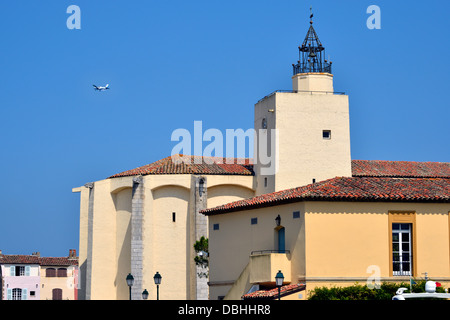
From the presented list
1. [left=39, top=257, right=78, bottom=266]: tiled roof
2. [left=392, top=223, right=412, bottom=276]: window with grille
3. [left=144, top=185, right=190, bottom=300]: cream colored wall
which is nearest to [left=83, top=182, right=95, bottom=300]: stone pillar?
[left=144, top=185, right=190, bottom=300]: cream colored wall

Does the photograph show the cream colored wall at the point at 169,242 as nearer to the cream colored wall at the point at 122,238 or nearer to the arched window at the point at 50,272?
the cream colored wall at the point at 122,238

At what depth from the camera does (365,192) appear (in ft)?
108

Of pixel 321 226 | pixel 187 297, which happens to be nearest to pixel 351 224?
pixel 321 226

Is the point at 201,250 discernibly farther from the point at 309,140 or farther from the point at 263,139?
the point at 309,140

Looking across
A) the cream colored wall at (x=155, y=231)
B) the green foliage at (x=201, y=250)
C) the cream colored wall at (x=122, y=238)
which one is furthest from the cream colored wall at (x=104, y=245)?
the green foliage at (x=201, y=250)

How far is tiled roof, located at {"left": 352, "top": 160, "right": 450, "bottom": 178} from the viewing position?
173ft

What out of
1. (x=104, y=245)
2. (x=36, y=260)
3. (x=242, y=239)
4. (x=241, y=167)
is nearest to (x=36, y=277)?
(x=36, y=260)

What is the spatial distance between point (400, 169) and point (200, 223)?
13.7 metres

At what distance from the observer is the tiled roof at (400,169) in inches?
2073

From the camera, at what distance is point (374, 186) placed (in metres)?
34.3

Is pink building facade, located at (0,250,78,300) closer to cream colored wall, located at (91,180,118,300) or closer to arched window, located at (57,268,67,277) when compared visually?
arched window, located at (57,268,67,277)

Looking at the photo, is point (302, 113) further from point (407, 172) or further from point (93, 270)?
point (93, 270)
